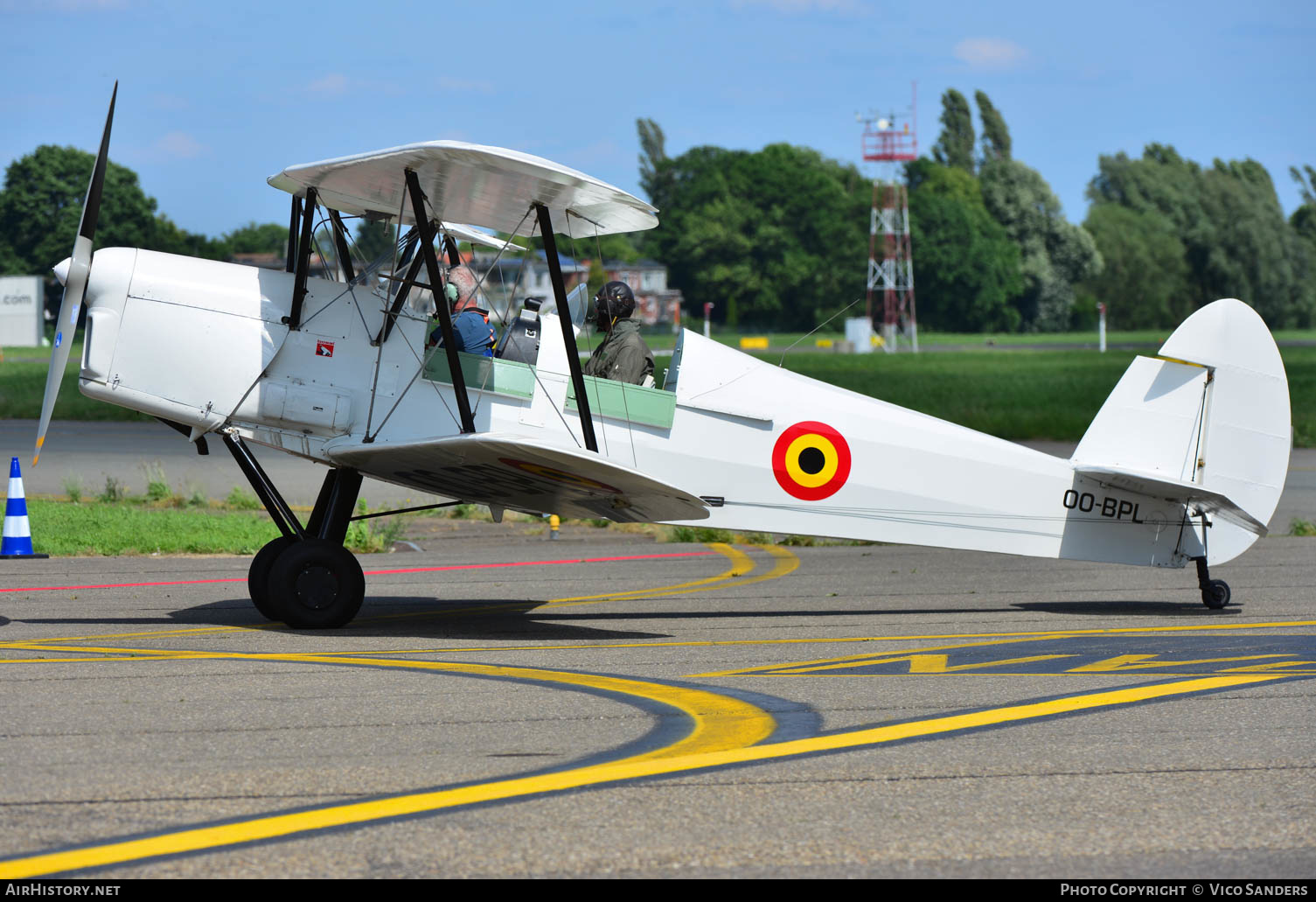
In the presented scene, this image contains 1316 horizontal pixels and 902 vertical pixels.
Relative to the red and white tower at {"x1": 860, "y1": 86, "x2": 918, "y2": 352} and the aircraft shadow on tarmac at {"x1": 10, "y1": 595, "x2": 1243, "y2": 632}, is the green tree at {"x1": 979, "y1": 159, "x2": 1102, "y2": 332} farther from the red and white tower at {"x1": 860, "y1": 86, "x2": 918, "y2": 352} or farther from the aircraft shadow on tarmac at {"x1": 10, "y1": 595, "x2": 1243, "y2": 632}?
the aircraft shadow on tarmac at {"x1": 10, "y1": 595, "x2": 1243, "y2": 632}

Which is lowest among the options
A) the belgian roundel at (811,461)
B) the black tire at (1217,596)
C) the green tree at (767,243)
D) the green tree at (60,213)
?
the black tire at (1217,596)

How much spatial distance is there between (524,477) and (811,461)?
2194 mm

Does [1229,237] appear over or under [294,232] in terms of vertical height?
over

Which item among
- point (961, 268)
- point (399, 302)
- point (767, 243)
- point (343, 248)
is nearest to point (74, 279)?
point (343, 248)

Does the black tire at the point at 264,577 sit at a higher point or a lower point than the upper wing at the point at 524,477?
lower

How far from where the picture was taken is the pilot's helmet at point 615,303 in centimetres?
924

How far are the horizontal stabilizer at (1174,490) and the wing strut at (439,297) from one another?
453 centimetres

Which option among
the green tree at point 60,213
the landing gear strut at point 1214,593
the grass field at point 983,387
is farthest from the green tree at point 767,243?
the landing gear strut at point 1214,593

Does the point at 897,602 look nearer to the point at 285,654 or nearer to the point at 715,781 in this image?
the point at 285,654

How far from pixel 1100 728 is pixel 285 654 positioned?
14.3 feet

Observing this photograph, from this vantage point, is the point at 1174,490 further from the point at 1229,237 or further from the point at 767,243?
the point at 1229,237

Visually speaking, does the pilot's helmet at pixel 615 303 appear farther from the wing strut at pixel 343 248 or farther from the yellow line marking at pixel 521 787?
the yellow line marking at pixel 521 787

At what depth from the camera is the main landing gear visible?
27.6ft

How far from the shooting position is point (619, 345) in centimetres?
917
